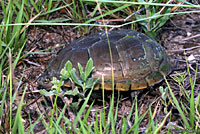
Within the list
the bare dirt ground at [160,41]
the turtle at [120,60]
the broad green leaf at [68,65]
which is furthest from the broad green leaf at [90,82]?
the bare dirt ground at [160,41]

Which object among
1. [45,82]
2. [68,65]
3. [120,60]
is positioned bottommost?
[45,82]

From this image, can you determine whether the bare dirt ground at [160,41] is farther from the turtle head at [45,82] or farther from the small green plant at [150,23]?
the small green plant at [150,23]

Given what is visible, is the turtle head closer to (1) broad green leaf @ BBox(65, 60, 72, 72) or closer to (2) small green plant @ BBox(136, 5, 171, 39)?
(1) broad green leaf @ BBox(65, 60, 72, 72)

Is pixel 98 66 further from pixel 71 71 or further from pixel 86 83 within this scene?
pixel 71 71

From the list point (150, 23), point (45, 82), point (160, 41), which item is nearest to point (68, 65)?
point (45, 82)

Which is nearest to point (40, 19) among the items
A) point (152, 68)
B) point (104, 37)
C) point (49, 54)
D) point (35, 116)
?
point (49, 54)

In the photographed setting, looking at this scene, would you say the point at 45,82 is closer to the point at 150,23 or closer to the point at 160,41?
the point at 150,23
